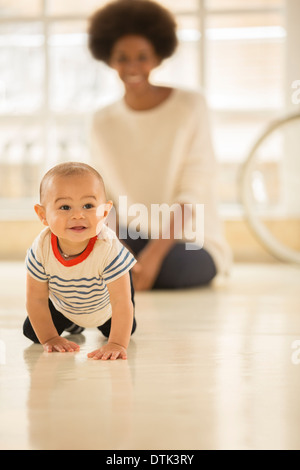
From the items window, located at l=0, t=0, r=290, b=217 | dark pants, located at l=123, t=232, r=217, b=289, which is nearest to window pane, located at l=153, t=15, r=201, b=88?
window, located at l=0, t=0, r=290, b=217

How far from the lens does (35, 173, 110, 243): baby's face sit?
3.70 feet

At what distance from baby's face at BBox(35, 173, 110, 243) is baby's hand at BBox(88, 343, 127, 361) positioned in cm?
22

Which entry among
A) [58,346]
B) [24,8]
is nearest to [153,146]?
[58,346]

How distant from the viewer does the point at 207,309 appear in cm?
183

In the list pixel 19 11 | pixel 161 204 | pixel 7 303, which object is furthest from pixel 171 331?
pixel 19 11

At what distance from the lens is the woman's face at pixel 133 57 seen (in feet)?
7.22

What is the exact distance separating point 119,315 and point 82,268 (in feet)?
0.35

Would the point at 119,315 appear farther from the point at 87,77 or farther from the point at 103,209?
the point at 87,77

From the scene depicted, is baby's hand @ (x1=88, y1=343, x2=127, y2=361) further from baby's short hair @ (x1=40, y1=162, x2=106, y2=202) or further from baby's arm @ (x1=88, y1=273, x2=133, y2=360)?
baby's short hair @ (x1=40, y1=162, x2=106, y2=202)

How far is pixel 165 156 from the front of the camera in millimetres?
2338

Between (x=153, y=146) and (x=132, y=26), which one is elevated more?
(x=132, y=26)

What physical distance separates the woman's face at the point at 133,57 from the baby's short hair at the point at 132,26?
24 mm

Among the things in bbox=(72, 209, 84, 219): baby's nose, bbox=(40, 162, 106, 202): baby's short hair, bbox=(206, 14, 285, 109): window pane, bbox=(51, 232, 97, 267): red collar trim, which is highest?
bbox=(206, 14, 285, 109): window pane

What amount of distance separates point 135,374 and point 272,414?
11.3 inches
